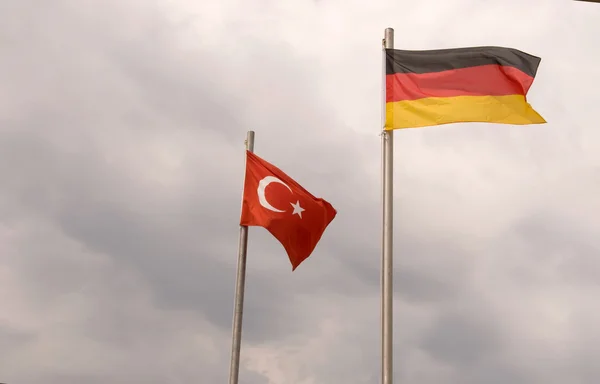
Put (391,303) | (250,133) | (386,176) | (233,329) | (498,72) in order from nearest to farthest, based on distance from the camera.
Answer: (391,303) < (386,176) < (498,72) < (233,329) < (250,133)

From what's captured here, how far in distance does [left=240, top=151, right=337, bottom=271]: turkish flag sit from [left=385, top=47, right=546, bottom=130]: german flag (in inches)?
193

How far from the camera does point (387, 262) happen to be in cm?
1503

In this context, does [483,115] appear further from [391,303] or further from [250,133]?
[250,133]

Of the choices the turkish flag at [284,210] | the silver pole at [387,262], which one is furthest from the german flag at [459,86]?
the turkish flag at [284,210]

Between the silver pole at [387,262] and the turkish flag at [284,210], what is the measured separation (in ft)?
15.7

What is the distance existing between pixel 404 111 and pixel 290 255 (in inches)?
223

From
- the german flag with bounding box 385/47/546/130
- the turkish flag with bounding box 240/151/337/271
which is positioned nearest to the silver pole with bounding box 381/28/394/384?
the german flag with bounding box 385/47/546/130

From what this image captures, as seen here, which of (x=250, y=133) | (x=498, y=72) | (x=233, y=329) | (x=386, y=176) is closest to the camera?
(x=386, y=176)

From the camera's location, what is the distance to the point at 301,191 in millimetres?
20531

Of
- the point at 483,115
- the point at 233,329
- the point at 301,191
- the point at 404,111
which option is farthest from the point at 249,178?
the point at 483,115

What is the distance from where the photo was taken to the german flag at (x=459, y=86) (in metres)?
16.4

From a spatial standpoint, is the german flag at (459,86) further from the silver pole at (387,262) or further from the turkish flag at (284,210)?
the turkish flag at (284,210)

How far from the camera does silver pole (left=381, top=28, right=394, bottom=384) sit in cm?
1434

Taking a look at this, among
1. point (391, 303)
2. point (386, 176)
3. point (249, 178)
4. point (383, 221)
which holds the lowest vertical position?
point (391, 303)
